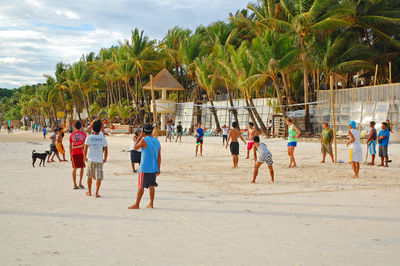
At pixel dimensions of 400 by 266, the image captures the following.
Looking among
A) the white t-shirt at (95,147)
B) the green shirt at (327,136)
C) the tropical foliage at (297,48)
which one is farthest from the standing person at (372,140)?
the tropical foliage at (297,48)

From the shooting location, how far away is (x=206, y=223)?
5465 mm

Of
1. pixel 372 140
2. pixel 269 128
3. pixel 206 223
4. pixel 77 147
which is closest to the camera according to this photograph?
pixel 206 223

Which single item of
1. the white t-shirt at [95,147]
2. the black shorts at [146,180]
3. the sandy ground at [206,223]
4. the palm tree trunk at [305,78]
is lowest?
the sandy ground at [206,223]

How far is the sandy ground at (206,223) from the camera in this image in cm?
410

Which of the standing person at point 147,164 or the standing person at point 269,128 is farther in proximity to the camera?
the standing person at point 269,128

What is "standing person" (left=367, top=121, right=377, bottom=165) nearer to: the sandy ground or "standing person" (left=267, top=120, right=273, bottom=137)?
the sandy ground

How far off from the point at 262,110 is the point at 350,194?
78.9 ft

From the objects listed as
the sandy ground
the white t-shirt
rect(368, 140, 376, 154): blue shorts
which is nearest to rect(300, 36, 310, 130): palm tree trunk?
rect(368, 140, 376, 154): blue shorts

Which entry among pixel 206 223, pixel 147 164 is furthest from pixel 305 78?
pixel 206 223

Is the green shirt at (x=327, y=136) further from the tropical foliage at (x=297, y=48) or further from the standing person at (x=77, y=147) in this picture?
the tropical foliage at (x=297, y=48)

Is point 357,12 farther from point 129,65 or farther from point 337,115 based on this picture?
point 129,65

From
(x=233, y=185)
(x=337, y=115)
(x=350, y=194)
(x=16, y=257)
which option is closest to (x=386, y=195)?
(x=350, y=194)

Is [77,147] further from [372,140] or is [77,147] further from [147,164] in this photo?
[372,140]

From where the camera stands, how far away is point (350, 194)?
25.3 feet
